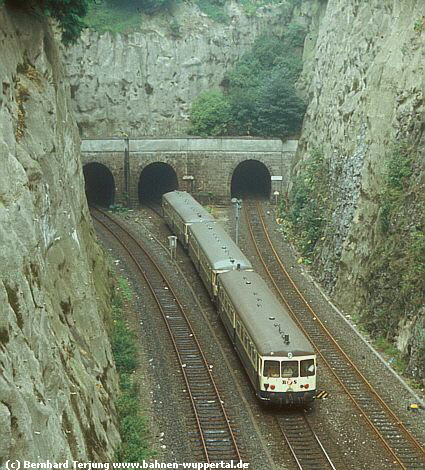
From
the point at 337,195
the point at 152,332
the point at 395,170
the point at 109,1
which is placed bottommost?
the point at 152,332

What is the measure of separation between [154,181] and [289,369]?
1501 inches

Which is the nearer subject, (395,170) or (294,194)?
(395,170)

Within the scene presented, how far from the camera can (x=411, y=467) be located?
2175 cm

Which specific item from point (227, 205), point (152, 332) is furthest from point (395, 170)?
point (227, 205)

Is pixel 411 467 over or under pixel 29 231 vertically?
under

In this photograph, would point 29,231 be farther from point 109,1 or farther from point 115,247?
point 109,1

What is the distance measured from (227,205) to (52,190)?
111 feet

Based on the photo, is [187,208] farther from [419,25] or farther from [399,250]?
[419,25]

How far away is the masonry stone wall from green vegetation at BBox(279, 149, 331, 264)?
220 inches

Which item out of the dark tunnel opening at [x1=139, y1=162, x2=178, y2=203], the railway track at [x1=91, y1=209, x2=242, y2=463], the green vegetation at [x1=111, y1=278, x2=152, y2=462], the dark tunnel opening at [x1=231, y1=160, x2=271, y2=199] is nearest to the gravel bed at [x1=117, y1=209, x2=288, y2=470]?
the railway track at [x1=91, y1=209, x2=242, y2=463]

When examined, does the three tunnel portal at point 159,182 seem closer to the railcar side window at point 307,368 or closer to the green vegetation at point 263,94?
the green vegetation at point 263,94

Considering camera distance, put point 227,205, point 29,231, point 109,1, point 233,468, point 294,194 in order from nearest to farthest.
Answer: point 29,231 → point 233,468 → point 294,194 → point 227,205 → point 109,1

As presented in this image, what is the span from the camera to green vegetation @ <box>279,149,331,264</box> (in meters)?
42.7

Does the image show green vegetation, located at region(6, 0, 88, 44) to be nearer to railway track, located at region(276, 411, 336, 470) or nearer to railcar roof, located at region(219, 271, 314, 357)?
railcar roof, located at region(219, 271, 314, 357)
